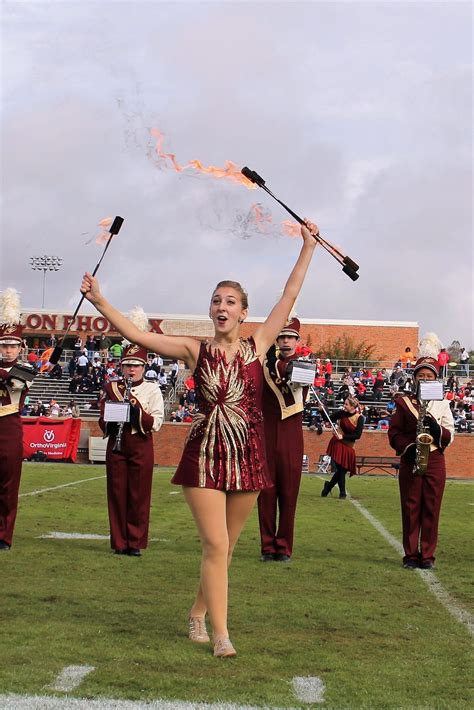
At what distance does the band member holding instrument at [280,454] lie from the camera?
9.55m

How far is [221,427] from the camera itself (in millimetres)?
5672

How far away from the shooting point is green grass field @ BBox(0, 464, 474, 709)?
475cm

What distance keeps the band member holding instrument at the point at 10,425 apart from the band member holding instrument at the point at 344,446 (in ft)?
32.1

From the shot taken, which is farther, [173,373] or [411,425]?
[173,373]

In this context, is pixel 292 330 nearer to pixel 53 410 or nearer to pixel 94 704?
pixel 94 704

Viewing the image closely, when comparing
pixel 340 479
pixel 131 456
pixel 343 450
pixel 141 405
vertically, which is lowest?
pixel 340 479

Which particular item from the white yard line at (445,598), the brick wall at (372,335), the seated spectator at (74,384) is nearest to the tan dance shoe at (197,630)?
the white yard line at (445,598)

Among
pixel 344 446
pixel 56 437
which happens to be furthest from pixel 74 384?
pixel 344 446

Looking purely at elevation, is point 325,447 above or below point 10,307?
below

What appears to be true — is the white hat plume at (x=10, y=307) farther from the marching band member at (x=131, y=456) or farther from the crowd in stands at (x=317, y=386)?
the crowd in stands at (x=317, y=386)

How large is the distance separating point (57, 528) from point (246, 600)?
513 cm

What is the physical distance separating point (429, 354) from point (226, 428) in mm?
4363

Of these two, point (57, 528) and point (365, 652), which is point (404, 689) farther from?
point (57, 528)

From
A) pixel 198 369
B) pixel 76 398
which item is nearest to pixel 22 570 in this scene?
pixel 198 369
